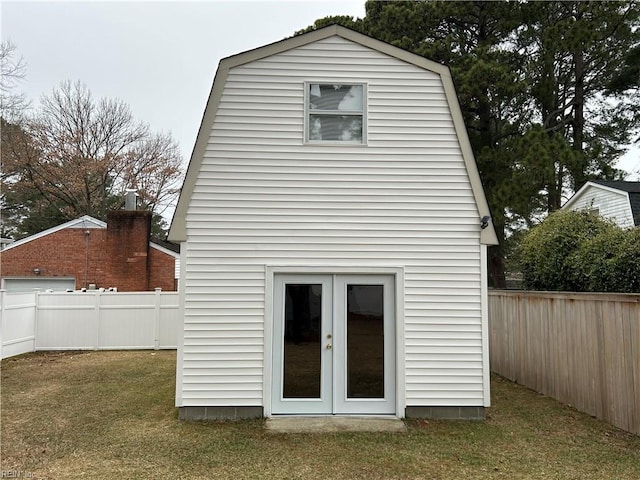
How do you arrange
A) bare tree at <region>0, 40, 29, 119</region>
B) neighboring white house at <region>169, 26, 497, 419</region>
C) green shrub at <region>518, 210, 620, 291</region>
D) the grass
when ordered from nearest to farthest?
the grass < neighboring white house at <region>169, 26, 497, 419</region> < green shrub at <region>518, 210, 620, 291</region> < bare tree at <region>0, 40, 29, 119</region>

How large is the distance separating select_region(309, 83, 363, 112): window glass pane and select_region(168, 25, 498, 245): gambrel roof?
2.23 ft

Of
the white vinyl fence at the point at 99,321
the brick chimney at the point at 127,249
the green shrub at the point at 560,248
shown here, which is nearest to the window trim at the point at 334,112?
the green shrub at the point at 560,248

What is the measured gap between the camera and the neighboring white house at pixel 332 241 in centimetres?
629

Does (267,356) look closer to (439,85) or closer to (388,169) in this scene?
(388,169)

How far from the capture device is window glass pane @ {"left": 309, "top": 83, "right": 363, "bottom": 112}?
21.7ft

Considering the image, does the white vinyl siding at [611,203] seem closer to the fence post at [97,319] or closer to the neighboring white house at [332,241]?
the neighboring white house at [332,241]

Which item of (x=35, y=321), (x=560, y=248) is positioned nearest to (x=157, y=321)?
(x=35, y=321)

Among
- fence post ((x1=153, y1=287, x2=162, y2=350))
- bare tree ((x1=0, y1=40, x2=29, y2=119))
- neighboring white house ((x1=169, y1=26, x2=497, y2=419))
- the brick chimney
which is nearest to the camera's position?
neighboring white house ((x1=169, y1=26, x2=497, y2=419))

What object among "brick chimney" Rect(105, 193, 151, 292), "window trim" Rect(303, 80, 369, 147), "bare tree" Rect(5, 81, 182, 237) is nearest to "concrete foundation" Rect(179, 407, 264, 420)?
"window trim" Rect(303, 80, 369, 147)

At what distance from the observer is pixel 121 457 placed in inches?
194

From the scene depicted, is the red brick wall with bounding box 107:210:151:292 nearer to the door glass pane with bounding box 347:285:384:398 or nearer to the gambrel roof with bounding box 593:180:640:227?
the door glass pane with bounding box 347:285:384:398

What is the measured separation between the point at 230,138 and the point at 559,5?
557 inches

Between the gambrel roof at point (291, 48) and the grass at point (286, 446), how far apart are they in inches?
103

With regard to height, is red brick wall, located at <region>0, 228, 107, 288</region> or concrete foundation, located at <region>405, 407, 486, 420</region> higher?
red brick wall, located at <region>0, 228, 107, 288</region>
